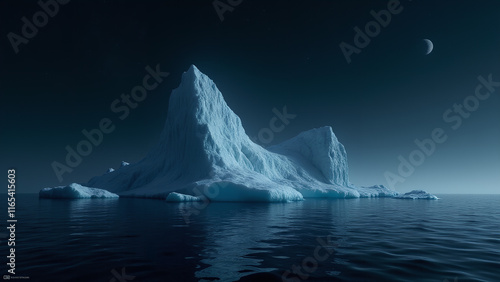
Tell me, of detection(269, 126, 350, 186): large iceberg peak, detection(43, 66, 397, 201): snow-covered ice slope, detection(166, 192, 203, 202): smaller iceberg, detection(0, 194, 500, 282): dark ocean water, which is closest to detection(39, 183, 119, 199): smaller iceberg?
detection(43, 66, 397, 201): snow-covered ice slope

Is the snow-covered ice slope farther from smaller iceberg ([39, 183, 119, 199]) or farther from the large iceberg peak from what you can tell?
smaller iceberg ([39, 183, 119, 199])

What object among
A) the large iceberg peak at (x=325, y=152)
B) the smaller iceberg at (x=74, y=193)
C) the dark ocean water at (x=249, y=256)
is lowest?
the smaller iceberg at (x=74, y=193)

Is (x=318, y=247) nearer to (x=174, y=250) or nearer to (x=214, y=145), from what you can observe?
(x=174, y=250)

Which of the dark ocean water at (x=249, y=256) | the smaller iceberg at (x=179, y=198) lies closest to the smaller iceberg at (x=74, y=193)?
the smaller iceberg at (x=179, y=198)

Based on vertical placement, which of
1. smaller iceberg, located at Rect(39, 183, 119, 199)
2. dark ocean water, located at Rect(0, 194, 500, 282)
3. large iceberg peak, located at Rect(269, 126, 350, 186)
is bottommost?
smaller iceberg, located at Rect(39, 183, 119, 199)

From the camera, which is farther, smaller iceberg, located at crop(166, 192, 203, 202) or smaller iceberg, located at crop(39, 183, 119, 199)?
smaller iceberg, located at crop(39, 183, 119, 199)

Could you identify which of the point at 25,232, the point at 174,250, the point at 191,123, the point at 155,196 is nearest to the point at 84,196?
the point at 155,196

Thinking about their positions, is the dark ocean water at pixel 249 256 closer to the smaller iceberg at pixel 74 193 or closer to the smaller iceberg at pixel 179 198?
the smaller iceberg at pixel 179 198

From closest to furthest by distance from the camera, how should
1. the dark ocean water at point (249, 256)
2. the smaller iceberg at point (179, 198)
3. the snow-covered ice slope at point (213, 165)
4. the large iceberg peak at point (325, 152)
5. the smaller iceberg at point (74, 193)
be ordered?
the dark ocean water at point (249, 256) < the smaller iceberg at point (179, 198) < the snow-covered ice slope at point (213, 165) < the smaller iceberg at point (74, 193) < the large iceberg peak at point (325, 152)
